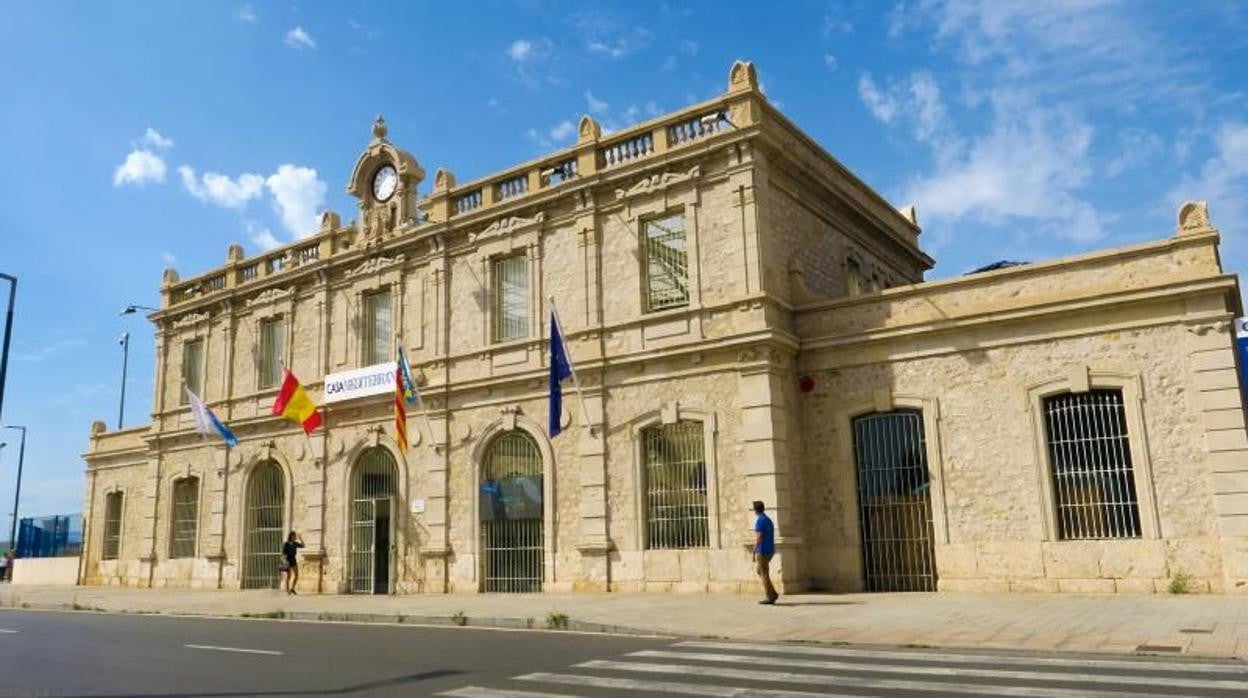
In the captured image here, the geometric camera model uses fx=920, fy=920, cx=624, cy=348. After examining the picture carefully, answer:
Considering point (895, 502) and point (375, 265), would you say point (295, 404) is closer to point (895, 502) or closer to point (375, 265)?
point (375, 265)

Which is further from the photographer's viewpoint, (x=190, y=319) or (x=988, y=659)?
(x=190, y=319)

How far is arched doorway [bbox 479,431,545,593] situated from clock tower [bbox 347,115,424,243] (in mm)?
7085

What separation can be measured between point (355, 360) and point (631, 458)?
9.03m

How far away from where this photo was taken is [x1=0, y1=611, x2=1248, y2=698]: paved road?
24.3ft

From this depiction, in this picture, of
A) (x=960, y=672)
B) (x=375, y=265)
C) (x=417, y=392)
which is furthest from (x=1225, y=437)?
(x=375, y=265)

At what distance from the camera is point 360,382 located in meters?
22.9

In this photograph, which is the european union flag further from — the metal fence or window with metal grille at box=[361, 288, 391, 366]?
the metal fence

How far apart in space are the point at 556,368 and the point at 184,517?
15803mm

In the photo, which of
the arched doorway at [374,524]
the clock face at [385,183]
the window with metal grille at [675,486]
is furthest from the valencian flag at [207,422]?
the window with metal grille at [675,486]

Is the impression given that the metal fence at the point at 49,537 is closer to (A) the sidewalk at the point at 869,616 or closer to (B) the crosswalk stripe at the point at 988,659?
(A) the sidewalk at the point at 869,616

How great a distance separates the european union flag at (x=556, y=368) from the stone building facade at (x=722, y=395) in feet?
2.82

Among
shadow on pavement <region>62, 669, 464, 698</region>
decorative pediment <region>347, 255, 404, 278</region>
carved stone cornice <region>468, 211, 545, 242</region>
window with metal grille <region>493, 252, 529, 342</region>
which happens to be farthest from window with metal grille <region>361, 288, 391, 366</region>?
shadow on pavement <region>62, 669, 464, 698</region>

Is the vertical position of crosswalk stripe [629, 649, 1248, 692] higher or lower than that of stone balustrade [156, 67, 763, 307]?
lower

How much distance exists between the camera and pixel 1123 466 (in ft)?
49.0
